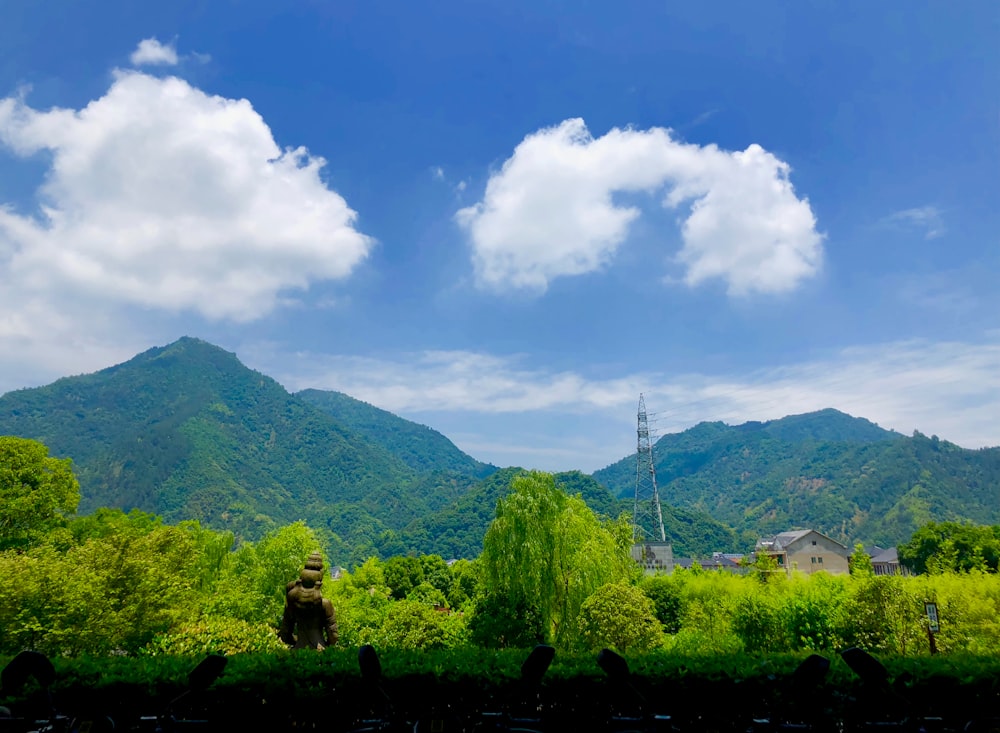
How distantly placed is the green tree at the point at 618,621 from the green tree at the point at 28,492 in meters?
16.6

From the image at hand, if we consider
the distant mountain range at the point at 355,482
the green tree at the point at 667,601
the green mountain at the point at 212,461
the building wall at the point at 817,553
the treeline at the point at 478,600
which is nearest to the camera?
the treeline at the point at 478,600

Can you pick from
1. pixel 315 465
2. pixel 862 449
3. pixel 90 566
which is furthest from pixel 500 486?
pixel 90 566

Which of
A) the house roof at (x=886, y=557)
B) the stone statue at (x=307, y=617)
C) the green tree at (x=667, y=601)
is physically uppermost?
the stone statue at (x=307, y=617)

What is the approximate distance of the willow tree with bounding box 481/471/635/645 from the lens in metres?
17.3

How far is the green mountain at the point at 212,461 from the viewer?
123062mm

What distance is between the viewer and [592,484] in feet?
401

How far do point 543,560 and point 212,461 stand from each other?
140 m

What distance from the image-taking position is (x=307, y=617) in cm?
808

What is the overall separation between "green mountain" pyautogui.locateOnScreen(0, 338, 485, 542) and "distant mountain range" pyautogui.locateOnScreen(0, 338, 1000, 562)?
474mm

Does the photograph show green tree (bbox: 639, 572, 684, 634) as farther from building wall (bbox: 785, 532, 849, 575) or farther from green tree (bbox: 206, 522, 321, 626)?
building wall (bbox: 785, 532, 849, 575)

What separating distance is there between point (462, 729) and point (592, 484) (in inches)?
4768

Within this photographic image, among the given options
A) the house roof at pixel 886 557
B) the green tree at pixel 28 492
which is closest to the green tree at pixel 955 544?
the house roof at pixel 886 557

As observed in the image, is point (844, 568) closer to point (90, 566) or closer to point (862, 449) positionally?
point (90, 566)

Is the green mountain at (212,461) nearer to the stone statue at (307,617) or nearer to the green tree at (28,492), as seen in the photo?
the green tree at (28,492)
